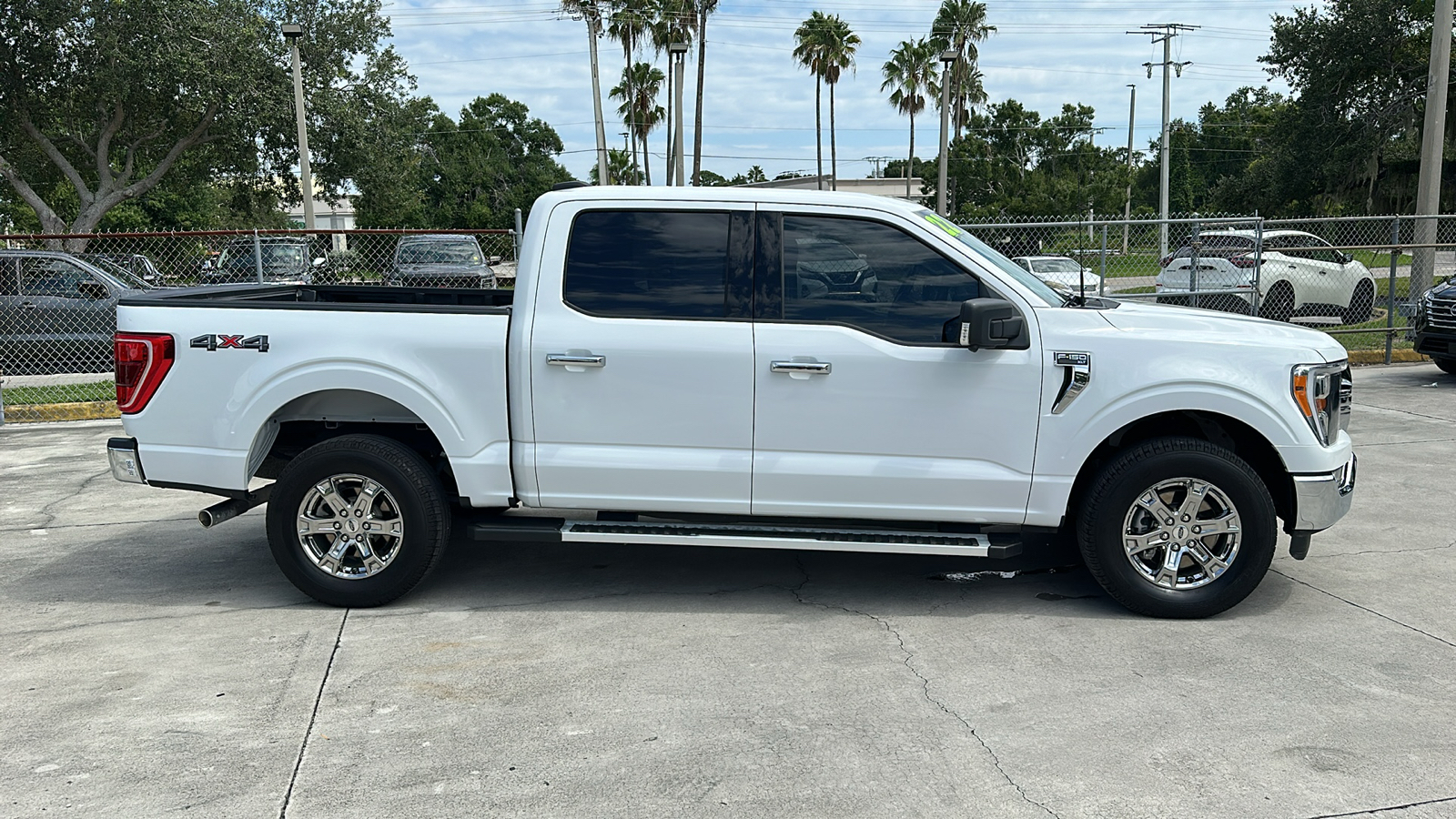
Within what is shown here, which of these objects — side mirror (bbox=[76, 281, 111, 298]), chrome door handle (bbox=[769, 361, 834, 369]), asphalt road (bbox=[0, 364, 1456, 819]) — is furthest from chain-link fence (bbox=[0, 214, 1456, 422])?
chrome door handle (bbox=[769, 361, 834, 369])

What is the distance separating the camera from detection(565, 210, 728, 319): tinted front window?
5211mm

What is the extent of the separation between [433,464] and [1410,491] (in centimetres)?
654

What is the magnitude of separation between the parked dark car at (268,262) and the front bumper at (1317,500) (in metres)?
11.8

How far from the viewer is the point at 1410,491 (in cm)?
771

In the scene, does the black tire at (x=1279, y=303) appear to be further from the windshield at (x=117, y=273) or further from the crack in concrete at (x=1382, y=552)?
the windshield at (x=117, y=273)

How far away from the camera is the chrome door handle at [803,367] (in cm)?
507

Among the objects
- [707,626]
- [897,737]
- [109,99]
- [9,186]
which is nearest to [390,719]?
[707,626]

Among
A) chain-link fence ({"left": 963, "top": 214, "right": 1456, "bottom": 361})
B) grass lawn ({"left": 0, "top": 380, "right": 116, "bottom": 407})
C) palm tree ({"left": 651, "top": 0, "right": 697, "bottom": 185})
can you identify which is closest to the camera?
grass lawn ({"left": 0, "top": 380, "right": 116, "bottom": 407})

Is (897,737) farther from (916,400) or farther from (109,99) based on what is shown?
(109,99)

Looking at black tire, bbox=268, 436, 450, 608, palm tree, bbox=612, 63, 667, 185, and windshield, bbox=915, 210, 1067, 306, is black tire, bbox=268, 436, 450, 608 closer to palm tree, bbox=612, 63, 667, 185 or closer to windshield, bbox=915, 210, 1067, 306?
windshield, bbox=915, 210, 1067, 306

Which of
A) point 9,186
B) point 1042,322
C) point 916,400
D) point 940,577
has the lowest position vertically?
point 940,577

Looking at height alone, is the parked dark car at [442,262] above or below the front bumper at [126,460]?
above

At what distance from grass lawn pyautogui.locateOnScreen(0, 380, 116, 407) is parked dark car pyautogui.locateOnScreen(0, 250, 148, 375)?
24.3 inches

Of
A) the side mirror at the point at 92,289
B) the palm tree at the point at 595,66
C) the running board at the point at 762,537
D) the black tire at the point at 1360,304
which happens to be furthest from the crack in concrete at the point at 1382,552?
the palm tree at the point at 595,66
